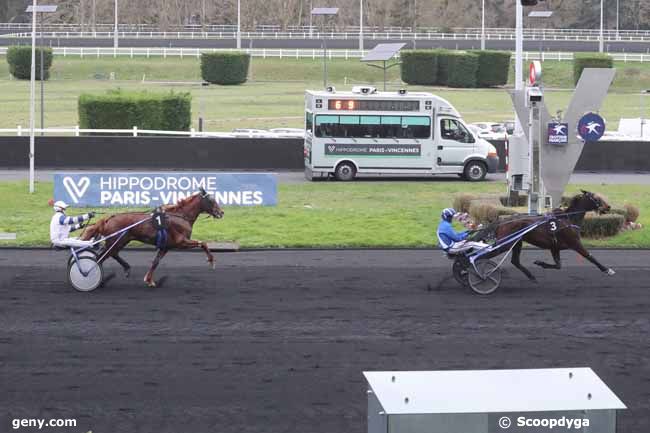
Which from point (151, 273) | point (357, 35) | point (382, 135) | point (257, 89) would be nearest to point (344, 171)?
point (382, 135)

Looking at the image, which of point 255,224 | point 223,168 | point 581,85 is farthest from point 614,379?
point 223,168

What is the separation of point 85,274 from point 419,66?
49056 mm

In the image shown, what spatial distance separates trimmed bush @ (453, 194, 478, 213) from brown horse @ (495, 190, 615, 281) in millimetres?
6477

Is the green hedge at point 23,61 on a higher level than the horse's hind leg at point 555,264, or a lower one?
higher

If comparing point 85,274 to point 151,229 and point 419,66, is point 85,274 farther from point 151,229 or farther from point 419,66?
point 419,66

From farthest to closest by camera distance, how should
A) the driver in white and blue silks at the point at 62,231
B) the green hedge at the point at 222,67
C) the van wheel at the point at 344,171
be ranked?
the green hedge at the point at 222,67, the van wheel at the point at 344,171, the driver in white and blue silks at the point at 62,231

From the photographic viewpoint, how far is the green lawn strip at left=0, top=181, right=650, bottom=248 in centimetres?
2053

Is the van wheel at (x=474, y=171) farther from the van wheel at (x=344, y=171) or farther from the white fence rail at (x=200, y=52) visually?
the white fence rail at (x=200, y=52)

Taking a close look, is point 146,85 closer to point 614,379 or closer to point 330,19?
point 330,19

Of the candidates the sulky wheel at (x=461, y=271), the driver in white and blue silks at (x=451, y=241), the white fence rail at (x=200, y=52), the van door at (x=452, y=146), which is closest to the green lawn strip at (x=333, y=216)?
the van door at (x=452, y=146)

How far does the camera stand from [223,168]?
3206 cm

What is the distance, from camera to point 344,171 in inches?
1206

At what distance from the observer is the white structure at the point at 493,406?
4.03 m

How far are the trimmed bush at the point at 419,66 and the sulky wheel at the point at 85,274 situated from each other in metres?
48.0
